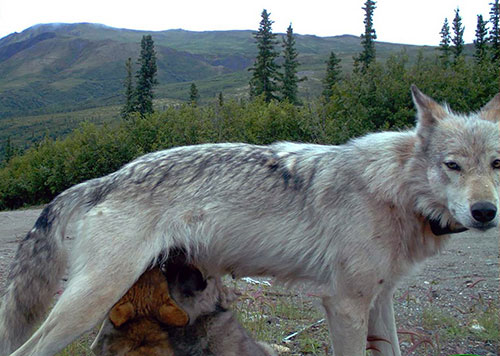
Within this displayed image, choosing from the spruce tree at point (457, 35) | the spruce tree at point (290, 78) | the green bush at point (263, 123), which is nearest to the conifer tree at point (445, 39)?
the spruce tree at point (457, 35)

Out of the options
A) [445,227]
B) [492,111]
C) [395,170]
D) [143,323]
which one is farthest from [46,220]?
[492,111]

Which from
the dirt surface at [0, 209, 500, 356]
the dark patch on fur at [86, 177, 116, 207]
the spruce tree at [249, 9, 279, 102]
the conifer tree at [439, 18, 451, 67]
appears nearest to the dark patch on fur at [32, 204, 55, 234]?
the dark patch on fur at [86, 177, 116, 207]

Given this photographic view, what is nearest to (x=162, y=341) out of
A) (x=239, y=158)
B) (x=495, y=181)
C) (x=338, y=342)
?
(x=338, y=342)

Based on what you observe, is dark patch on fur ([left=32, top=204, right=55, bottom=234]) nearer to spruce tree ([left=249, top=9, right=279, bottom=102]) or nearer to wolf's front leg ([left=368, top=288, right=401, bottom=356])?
wolf's front leg ([left=368, top=288, right=401, bottom=356])

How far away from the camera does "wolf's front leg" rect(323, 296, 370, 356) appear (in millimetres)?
3857

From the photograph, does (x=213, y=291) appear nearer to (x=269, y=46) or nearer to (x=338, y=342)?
(x=338, y=342)

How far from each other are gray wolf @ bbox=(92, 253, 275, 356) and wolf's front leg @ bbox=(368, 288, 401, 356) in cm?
113

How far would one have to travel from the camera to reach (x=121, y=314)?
3.20 metres

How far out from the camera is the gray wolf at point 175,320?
323cm

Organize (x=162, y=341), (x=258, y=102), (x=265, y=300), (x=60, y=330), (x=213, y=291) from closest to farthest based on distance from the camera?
(x=162, y=341) < (x=60, y=330) < (x=213, y=291) < (x=265, y=300) < (x=258, y=102)

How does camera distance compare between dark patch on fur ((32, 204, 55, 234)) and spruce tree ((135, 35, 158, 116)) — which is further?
spruce tree ((135, 35, 158, 116))

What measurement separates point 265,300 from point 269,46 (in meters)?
53.9

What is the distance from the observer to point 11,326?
3984mm

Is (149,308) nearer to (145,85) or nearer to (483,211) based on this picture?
(483,211)
